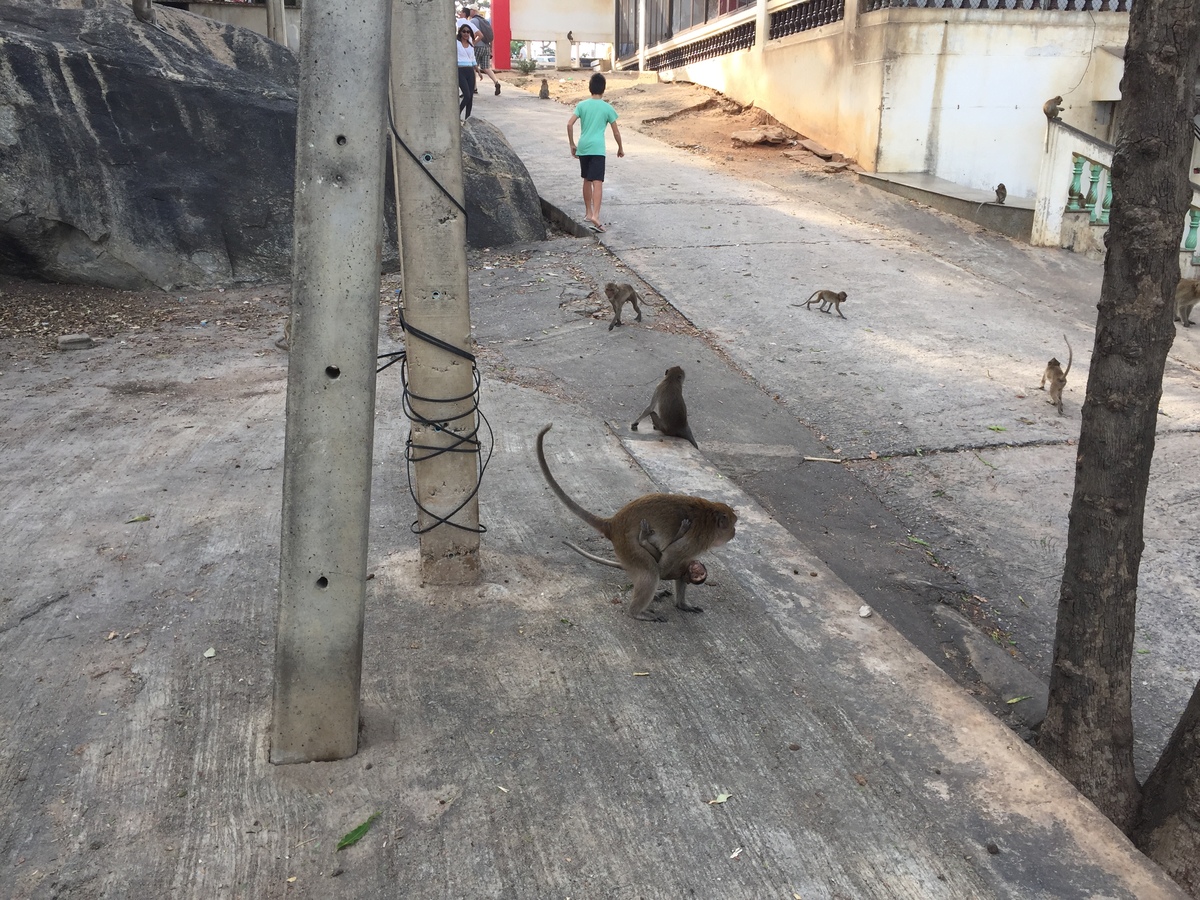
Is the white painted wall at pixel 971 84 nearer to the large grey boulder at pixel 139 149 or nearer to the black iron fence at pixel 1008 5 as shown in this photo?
the black iron fence at pixel 1008 5

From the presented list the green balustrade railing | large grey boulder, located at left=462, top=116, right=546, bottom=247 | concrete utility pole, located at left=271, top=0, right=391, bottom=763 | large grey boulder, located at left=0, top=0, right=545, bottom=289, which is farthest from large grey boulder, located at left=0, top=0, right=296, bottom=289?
the green balustrade railing

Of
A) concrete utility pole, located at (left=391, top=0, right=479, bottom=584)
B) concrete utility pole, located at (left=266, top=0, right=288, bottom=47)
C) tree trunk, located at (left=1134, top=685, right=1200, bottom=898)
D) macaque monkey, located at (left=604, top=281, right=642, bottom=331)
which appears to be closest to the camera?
tree trunk, located at (left=1134, top=685, right=1200, bottom=898)

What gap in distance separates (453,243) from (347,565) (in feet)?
4.65

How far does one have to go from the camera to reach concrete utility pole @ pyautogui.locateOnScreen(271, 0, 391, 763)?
249 centimetres

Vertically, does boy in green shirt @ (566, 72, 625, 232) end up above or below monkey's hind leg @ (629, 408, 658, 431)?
above

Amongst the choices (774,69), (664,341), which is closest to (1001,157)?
(774,69)

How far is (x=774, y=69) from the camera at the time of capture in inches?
663

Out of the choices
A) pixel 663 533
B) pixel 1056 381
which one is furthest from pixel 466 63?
pixel 663 533

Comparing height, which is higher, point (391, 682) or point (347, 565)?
point (347, 565)

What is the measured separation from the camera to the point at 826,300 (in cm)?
898

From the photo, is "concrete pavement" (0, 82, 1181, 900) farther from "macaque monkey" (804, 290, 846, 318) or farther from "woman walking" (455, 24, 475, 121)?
"woman walking" (455, 24, 475, 121)

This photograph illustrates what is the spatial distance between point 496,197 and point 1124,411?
29.0 ft

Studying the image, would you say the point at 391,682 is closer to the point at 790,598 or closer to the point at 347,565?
the point at 347,565

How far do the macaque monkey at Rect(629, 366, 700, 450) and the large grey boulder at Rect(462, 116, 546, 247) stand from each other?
17.2 feet
